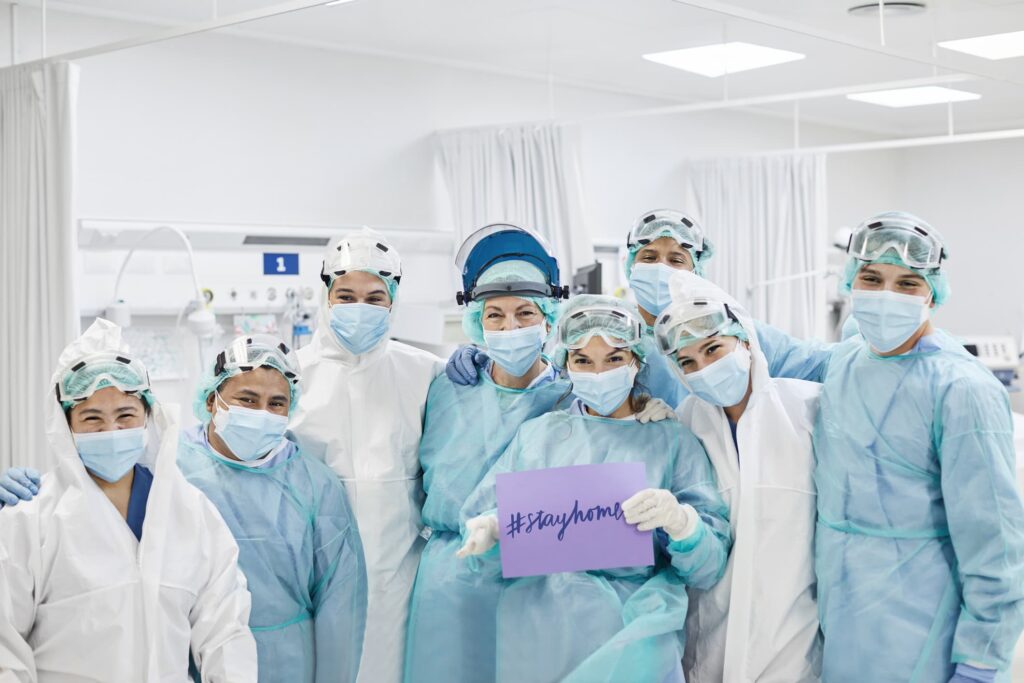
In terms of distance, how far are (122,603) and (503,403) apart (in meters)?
0.88

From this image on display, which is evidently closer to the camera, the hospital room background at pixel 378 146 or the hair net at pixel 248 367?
the hair net at pixel 248 367

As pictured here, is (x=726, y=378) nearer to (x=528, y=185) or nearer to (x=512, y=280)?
(x=512, y=280)

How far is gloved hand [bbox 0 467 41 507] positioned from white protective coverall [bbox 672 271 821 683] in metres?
1.27

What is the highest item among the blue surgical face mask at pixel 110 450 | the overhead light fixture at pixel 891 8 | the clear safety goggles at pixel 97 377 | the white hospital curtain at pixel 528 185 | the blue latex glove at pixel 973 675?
the overhead light fixture at pixel 891 8

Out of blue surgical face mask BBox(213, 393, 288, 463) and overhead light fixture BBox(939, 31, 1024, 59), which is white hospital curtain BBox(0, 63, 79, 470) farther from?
overhead light fixture BBox(939, 31, 1024, 59)

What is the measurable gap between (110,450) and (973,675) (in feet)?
5.21

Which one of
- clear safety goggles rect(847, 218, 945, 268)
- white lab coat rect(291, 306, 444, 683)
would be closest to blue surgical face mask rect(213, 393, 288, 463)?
white lab coat rect(291, 306, 444, 683)

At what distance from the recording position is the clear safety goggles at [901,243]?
1975 mm

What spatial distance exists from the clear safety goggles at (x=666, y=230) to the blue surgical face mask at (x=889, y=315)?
523 mm

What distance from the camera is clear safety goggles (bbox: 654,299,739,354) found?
2.03 m

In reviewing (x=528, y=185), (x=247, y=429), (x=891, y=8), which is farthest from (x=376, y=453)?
(x=891, y=8)

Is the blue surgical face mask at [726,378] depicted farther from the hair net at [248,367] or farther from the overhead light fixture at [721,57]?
the overhead light fixture at [721,57]

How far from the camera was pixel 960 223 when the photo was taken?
8898mm

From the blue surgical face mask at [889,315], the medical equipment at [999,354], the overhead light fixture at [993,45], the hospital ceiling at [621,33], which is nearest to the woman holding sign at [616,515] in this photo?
the blue surgical face mask at [889,315]
